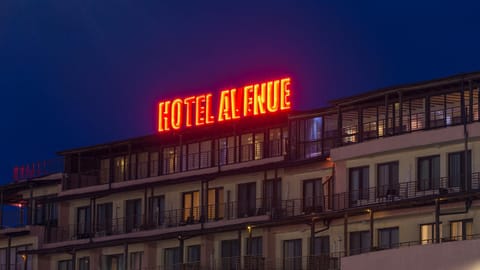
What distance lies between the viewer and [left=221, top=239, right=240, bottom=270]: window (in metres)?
96.2

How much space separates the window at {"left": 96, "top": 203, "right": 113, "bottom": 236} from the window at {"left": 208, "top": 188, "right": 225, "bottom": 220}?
391 inches

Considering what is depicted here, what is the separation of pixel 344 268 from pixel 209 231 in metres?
18.6

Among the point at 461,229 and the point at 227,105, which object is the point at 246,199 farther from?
the point at 461,229

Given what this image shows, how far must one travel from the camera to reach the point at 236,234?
97875 millimetres

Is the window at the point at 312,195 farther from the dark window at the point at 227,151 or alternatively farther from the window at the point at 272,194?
the dark window at the point at 227,151

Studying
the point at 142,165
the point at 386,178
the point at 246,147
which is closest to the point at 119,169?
the point at 142,165

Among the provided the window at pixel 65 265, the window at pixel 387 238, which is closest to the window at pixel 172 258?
the window at pixel 65 265

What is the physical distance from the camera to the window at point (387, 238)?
8544 cm

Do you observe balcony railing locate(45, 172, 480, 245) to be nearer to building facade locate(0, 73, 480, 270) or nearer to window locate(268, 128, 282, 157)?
building facade locate(0, 73, 480, 270)

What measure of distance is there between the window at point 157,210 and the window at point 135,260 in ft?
8.11

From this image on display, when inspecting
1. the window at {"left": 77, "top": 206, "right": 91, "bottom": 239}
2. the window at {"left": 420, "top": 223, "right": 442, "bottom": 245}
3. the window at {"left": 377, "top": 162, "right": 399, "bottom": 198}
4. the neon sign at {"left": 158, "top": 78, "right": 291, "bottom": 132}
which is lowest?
the window at {"left": 420, "top": 223, "right": 442, "bottom": 245}

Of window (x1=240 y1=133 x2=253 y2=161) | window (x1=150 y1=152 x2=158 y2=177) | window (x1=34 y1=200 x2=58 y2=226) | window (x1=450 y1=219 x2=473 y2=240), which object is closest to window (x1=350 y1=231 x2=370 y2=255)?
window (x1=450 y1=219 x2=473 y2=240)

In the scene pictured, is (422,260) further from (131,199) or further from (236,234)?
(131,199)

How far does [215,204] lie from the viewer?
331 feet
